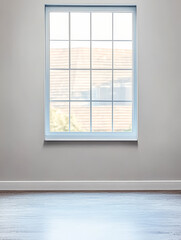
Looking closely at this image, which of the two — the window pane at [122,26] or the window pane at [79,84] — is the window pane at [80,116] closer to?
the window pane at [79,84]

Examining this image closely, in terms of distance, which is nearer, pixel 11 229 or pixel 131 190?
pixel 11 229

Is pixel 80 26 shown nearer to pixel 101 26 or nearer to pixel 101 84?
pixel 101 26

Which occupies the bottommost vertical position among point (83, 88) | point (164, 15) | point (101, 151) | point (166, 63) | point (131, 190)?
point (131, 190)

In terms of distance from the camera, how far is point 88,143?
13.2 feet

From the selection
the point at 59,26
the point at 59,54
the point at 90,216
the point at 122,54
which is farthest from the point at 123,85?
the point at 90,216

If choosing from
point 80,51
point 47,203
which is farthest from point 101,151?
point 80,51

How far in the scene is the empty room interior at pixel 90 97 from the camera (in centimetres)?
396

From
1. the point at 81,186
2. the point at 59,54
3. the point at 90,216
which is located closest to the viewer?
the point at 90,216

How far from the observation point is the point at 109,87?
4.10 m

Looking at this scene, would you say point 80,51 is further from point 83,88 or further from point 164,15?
point 164,15

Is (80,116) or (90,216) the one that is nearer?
(90,216)

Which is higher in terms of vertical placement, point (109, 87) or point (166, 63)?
point (166, 63)

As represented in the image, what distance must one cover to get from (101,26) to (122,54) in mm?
439

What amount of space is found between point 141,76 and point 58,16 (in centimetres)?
128
